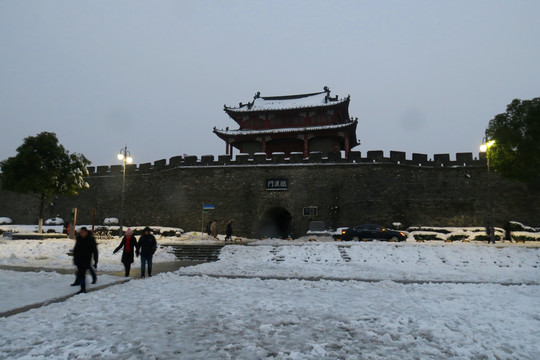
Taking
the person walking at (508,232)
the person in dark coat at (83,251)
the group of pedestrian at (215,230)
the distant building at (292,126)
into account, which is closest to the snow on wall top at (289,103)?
the distant building at (292,126)

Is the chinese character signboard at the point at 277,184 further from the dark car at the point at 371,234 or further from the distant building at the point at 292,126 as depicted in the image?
the dark car at the point at 371,234

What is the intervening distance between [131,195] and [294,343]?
25.3m

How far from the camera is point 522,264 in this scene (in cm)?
1201

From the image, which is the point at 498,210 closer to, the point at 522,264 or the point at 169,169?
the point at 522,264

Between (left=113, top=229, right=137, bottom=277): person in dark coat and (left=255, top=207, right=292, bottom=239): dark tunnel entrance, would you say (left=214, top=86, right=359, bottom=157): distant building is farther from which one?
(left=113, top=229, right=137, bottom=277): person in dark coat

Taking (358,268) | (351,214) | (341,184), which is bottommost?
(358,268)

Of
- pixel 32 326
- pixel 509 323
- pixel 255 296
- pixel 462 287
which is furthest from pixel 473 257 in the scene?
pixel 32 326

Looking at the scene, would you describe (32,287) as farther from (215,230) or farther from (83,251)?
(215,230)

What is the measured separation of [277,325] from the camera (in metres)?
4.66

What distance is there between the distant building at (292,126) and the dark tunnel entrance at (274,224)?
5307mm

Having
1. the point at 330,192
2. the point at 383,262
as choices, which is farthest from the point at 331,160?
the point at 383,262

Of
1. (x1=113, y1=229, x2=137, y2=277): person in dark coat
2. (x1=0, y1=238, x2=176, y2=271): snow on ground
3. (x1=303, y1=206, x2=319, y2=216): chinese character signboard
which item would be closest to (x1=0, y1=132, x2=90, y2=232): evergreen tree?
(x1=0, y1=238, x2=176, y2=271): snow on ground

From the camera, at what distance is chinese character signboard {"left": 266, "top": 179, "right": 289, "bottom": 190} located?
2355 centimetres

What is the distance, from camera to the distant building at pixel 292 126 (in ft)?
90.5
